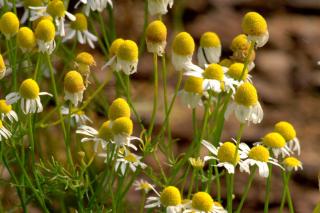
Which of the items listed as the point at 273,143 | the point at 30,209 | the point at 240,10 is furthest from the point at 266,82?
the point at 273,143

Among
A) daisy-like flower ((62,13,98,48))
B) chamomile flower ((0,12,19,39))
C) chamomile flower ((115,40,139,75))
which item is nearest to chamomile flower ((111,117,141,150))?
chamomile flower ((115,40,139,75))

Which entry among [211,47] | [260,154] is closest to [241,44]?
[211,47]

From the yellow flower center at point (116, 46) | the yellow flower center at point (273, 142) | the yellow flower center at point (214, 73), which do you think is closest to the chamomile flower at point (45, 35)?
the yellow flower center at point (116, 46)

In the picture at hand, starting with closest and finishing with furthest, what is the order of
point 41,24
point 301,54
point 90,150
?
point 41,24
point 90,150
point 301,54

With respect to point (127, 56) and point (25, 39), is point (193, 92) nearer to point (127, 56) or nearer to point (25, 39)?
point (127, 56)

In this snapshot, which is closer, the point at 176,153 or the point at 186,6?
the point at 176,153

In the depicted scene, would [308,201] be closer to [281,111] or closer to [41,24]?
[281,111]

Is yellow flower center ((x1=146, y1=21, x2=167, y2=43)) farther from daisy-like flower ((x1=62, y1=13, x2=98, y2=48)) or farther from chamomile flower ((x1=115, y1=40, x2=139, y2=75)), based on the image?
daisy-like flower ((x1=62, y1=13, x2=98, y2=48))
